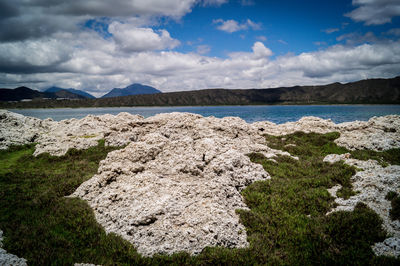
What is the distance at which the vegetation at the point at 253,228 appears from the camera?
7.04 m

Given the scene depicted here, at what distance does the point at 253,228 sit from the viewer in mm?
8664

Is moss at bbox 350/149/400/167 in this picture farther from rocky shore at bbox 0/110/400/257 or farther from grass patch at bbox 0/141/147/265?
grass patch at bbox 0/141/147/265

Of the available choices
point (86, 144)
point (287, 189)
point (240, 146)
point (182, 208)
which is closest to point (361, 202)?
point (287, 189)

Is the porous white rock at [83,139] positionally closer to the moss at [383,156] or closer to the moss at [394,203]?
the moss at [394,203]

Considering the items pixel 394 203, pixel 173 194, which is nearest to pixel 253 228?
pixel 173 194

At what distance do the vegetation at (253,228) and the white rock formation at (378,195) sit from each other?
0.31 m

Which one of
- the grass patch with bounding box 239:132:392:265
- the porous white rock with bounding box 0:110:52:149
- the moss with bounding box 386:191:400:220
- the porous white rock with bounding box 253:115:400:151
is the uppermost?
the porous white rock with bounding box 0:110:52:149

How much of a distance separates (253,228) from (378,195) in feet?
20.4

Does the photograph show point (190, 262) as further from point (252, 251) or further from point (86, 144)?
point (86, 144)

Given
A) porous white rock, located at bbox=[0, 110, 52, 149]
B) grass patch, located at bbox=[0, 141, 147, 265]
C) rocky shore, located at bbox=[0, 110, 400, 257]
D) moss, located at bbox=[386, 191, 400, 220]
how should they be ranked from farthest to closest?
1. porous white rock, located at bbox=[0, 110, 52, 149]
2. moss, located at bbox=[386, 191, 400, 220]
3. rocky shore, located at bbox=[0, 110, 400, 257]
4. grass patch, located at bbox=[0, 141, 147, 265]

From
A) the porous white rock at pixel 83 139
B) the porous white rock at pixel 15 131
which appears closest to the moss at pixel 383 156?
the porous white rock at pixel 83 139

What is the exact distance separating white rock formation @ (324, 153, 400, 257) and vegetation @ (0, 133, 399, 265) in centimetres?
31

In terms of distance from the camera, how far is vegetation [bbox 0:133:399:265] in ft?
23.1

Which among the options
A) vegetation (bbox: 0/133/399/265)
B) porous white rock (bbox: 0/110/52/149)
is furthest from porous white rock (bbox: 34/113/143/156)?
vegetation (bbox: 0/133/399/265)
